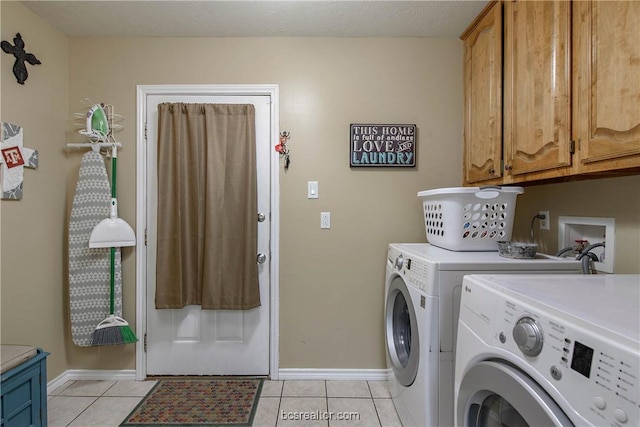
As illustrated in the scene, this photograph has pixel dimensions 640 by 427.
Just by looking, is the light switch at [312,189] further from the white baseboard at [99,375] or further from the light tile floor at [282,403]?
the white baseboard at [99,375]

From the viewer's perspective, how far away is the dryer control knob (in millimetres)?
638

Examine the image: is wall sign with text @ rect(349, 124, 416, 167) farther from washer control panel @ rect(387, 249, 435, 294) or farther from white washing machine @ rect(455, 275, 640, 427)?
white washing machine @ rect(455, 275, 640, 427)

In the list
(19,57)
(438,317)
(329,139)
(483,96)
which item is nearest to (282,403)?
(438,317)

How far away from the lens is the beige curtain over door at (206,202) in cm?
199

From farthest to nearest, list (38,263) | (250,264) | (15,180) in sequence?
(250,264), (38,263), (15,180)

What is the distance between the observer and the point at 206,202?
1982 millimetres

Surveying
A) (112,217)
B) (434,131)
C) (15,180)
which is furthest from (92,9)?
(434,131)

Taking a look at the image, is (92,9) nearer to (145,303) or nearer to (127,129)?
(127,129)

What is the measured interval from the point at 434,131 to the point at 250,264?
156 cm

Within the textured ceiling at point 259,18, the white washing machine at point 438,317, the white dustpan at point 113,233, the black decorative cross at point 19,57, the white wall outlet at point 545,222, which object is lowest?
the white washing machine at point 438,317

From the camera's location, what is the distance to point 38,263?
184 cm

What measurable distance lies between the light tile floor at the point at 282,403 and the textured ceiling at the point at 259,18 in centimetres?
235

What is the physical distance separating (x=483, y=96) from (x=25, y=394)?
2.80 metres

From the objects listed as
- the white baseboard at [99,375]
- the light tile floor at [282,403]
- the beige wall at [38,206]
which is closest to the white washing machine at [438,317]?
the light tile floor at [282,403]
